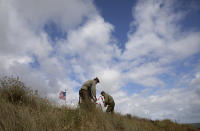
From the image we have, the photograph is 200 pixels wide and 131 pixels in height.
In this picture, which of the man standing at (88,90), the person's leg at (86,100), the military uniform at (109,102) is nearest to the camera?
the person's leg at (86,100)

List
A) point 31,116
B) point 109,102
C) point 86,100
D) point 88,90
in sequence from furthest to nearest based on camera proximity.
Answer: point 109,102 → point 88,90 → point 86,100 → point 31,116

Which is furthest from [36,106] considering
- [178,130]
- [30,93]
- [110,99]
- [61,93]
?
[178,130]

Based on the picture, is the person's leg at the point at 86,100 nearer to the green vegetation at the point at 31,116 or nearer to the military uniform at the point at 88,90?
the military uniform at the point at 88,90

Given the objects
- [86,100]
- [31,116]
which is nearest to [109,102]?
[86,100]

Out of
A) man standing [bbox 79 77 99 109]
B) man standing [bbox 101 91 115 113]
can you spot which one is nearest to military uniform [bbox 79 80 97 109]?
man standing [bbox 79 77 99 109]

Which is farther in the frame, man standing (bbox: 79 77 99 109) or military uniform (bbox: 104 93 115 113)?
military uniform (bbox: 104 93 115 113)

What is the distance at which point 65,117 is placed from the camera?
12.0ft

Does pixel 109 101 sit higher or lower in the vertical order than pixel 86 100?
higher

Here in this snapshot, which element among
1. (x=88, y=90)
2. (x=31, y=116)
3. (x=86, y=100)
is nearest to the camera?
(x=31, y=116)

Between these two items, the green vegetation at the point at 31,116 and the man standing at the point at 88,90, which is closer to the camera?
the green vegetation at the point at 31,116

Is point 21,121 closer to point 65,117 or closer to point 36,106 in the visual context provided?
point 65,117

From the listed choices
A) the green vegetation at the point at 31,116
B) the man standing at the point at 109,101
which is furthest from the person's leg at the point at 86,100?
the man standing at the point at 109,101

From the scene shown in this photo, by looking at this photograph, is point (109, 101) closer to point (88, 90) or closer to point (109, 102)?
point (109, 102)

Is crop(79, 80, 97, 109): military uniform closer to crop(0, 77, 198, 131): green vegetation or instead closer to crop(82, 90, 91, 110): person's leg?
crop(82, 90, 91, 110): person's leg
